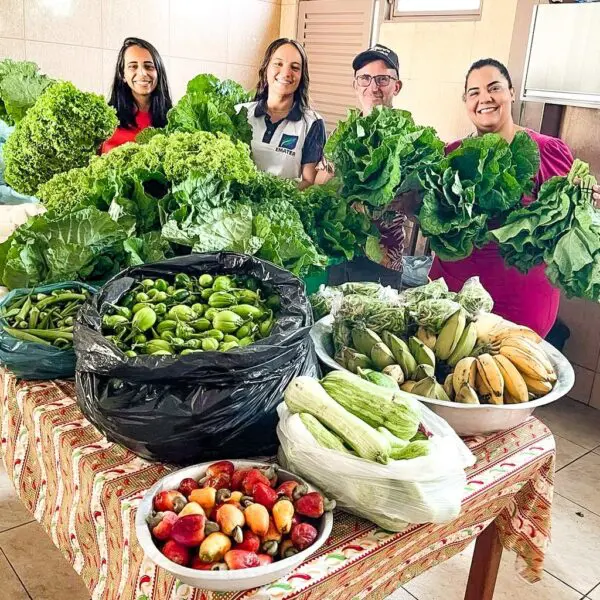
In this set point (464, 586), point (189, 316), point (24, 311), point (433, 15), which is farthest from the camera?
point (433, 15)

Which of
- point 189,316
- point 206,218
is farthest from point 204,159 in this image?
point 189,316

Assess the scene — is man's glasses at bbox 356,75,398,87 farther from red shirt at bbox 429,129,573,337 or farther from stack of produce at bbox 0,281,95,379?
stack of produce at bbox 0,281,95,379

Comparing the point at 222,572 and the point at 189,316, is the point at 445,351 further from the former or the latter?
the point at 222,572

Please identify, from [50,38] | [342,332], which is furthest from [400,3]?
[342,332]

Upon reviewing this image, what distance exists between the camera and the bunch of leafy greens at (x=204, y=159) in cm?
171

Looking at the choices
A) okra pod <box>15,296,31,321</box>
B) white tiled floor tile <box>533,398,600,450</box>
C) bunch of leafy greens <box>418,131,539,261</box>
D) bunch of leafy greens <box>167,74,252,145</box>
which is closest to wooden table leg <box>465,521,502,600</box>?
bunch of leafy greens <box>418,131,539,261</box>

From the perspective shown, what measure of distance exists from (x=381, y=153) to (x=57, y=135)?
120 cm

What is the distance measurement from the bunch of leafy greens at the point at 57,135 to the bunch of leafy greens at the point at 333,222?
912mm

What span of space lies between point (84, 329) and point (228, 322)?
26 cm

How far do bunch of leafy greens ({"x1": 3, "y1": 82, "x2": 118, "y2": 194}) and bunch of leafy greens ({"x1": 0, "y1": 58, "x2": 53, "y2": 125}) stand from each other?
0.47 m

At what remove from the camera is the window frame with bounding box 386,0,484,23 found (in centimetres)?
361

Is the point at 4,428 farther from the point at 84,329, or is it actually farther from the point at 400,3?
the point at 400,3

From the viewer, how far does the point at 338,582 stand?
964 millimetres

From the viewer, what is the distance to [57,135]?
2.20 meters
